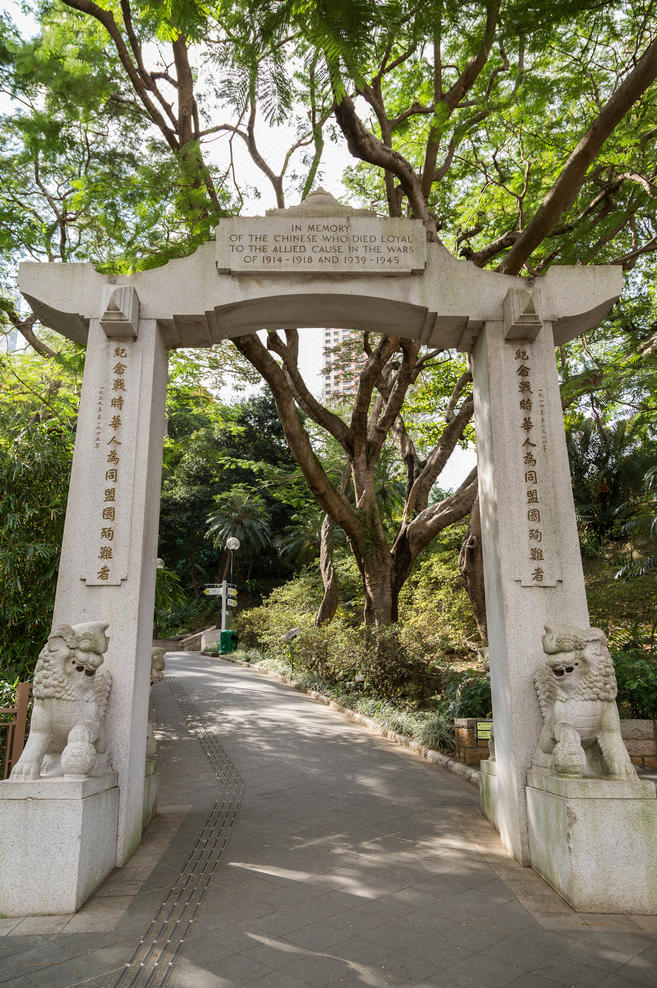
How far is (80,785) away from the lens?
335 cm

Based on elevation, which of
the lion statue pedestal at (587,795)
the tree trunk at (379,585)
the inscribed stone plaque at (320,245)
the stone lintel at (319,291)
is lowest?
the lion statue pedestal at (587,795)

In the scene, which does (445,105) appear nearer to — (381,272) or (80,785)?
(381,272)

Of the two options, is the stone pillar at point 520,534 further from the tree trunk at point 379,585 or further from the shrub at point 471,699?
the tree trunk at point 379,585

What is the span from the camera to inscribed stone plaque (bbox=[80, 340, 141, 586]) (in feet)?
14.1

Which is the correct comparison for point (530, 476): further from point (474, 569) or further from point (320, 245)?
point (474, 569)

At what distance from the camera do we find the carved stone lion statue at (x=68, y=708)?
3.54m

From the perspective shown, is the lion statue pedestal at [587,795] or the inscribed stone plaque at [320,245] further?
the inscribed stone plaque at [320,245]

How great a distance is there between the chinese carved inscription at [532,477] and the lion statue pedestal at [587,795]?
51cm

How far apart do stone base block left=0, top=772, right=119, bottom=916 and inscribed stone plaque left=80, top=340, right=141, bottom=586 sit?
139cm

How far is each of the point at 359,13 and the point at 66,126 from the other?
609 centimetres

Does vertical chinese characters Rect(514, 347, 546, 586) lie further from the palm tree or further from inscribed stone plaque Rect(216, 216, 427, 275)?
the palm tree

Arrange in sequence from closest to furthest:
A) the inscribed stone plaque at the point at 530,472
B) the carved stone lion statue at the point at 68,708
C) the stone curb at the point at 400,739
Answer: the carved stone lion statue at the point at 68,708, the inscribed stone plaque at the point at 530,472, the stone curb at the point at 400,739

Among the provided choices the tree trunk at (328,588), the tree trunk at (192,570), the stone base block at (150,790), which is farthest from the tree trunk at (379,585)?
the tree trunk at (192,570)

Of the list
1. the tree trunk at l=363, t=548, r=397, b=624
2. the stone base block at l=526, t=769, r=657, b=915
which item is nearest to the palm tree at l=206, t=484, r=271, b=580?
the tree trunk at l=363, t=548, r=397, b=624
